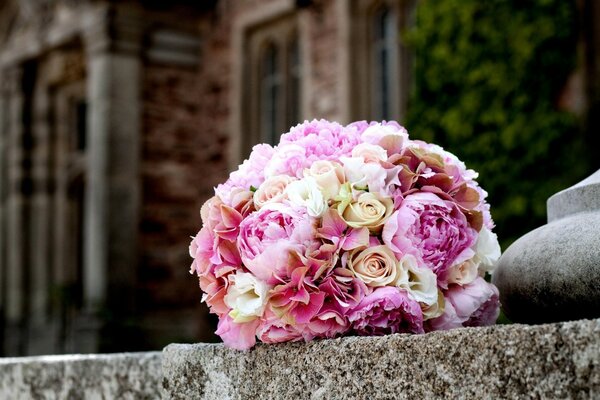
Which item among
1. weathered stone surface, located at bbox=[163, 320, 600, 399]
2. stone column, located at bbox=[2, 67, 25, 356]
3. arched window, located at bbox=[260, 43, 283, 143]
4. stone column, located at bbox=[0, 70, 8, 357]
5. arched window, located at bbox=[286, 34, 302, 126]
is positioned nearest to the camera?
weathered stone surface, located at bbox=[163, 320, 600, 399]

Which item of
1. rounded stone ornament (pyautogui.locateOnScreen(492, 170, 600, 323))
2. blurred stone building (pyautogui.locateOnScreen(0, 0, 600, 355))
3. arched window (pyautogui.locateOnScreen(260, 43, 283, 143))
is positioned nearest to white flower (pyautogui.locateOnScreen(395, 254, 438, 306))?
rounded stone ornament (pyautogui.locateOnScreen(492, 170, 600, 323))

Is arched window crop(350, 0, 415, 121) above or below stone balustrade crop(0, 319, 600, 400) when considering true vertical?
above

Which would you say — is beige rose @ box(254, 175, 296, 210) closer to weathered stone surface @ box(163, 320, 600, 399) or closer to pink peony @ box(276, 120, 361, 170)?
pink peony @ box(276, 120, 361, 170)

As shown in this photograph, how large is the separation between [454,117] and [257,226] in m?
6.13

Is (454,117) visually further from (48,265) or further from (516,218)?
(48,265)

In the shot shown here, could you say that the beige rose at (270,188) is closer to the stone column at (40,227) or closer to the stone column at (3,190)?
the stone column at (40,227)

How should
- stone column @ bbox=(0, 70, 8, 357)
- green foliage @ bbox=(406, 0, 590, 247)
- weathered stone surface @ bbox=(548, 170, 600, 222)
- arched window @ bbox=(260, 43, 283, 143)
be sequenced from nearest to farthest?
weathered stone surface @ bbox=(548, 170, 600, 222) < green foliage @ bbox=(406, 0, 590, 247) < arched window @ bbox=(260, 43, 283, 143) < stone column @ bbox=(0, 70, 8, 357)

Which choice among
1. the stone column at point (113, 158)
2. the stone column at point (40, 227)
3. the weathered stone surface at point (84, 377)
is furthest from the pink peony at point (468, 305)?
the stone column at point (40, 227)

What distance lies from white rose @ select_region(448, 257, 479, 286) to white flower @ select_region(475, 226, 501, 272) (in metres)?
0.04

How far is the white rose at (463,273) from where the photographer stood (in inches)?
89.7

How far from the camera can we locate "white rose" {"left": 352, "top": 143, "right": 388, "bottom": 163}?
229cm

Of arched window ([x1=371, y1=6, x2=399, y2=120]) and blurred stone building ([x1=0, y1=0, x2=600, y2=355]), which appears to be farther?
blurred stone building ([x1=0, y1=0, x2=600, y2=355])

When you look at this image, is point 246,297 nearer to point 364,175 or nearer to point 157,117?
point 364,175

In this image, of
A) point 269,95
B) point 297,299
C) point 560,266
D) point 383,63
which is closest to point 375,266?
point 297,299
